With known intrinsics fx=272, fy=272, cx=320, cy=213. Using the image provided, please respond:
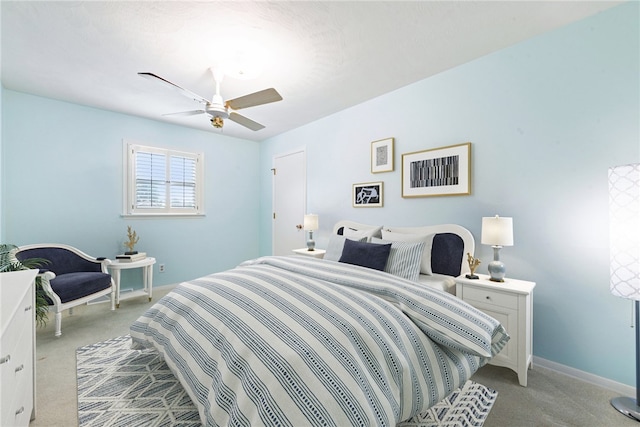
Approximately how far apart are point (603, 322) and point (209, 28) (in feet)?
11.9

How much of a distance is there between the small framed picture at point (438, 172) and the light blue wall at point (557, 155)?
3.2 inches

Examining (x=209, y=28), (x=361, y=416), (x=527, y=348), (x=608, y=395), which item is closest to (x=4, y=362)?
(x=361, y=416)

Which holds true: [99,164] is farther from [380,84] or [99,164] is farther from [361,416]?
[361,416]

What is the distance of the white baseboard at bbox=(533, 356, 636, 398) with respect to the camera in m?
1.85

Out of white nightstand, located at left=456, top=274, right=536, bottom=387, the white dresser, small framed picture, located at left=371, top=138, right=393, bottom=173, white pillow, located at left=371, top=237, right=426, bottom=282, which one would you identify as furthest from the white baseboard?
the white dresser

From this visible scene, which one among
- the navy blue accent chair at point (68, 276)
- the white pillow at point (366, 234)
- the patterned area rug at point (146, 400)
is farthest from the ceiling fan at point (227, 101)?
the navy blue accent chair at point (68, 276)

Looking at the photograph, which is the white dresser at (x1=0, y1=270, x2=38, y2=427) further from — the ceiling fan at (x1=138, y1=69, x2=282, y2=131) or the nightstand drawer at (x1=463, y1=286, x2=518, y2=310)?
the nightstand drawer at (x1=463, y1=286, x2=518, y2=310)

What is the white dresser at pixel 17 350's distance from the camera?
1.05 meters

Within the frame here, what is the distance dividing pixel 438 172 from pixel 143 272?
4163 mm

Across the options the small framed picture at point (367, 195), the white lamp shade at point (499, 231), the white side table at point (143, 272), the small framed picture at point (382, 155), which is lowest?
the white side table at point (143, 272)

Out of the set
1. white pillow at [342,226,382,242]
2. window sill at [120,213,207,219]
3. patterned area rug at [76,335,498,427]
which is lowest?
patterned area rug at [76,335,498,427]

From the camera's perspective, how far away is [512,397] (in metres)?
1.82

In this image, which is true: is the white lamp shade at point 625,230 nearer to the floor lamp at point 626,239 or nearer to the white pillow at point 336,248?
the floor lamp at point 626,239

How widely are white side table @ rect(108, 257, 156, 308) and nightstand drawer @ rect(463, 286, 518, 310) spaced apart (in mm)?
3783
